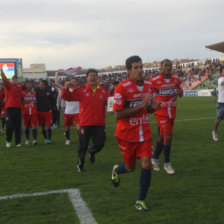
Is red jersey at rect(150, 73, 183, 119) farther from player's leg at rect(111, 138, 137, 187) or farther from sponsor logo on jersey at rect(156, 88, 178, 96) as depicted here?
player's leg at rect(111, 138, 137, 187)

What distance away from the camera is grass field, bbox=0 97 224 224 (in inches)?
160

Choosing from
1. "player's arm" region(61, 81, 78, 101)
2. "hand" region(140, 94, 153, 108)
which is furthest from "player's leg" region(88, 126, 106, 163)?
"hand" region(140, 94, 153, 108)

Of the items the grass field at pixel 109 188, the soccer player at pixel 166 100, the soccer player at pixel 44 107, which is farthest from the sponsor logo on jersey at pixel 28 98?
the soccer player at pixel 166 100

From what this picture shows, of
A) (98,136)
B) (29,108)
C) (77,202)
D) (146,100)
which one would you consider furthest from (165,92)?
(29,108)

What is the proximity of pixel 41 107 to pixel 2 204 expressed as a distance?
578cm

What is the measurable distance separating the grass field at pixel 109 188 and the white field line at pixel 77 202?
7 centimetres

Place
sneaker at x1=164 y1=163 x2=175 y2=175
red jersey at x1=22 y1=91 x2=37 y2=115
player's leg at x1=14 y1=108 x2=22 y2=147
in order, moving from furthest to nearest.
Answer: red jersey at x1=22 y1=91 x2=37 y2=115, player's leg at x1=14 y1=108 x2=22 y2=147, sneaker at x1=164 y1=163 x2=175 y2=175

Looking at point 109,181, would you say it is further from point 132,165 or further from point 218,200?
point 218,200

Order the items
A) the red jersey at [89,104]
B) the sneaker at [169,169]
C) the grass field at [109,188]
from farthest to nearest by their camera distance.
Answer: the red jersey at [89,104] < the sneaker at [169,169] < the grass field at [109,188]

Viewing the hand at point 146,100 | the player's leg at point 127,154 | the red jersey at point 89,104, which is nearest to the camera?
the hand at point 146,100

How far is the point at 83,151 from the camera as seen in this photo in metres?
6.55

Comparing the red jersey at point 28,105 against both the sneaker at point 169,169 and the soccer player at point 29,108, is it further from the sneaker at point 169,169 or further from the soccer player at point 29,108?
the sneaker at point 169,169

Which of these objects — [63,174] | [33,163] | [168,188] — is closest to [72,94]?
[63,174]

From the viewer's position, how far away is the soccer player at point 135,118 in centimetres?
418
